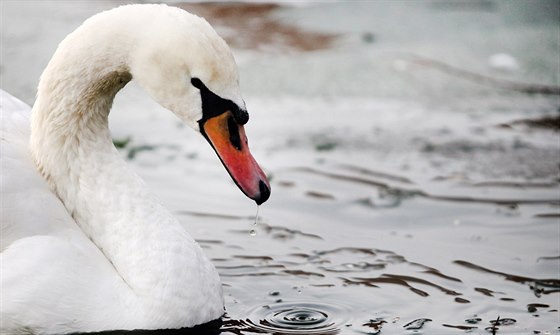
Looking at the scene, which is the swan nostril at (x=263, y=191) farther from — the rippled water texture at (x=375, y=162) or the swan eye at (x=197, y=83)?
the rippled water texture at (x=375, y=162)

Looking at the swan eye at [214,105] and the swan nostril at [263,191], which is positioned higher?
the swan eye at [214,105]

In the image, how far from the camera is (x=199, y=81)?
13.2 feet

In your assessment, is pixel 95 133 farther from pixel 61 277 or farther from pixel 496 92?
pixel 496 92

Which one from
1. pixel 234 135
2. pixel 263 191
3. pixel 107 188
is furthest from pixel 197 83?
pixel 107 188

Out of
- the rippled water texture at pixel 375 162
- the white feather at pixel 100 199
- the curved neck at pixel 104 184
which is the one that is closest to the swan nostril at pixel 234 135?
the white feather at pixel 100 199

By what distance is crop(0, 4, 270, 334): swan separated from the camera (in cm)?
404

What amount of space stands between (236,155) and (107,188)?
747mm

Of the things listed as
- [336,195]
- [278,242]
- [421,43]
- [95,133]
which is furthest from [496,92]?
[95,133]

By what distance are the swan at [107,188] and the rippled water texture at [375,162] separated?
317 mm

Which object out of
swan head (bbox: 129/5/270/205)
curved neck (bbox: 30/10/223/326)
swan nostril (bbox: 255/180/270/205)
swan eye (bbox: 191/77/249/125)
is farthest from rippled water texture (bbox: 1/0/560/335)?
swan eye (bbox: 191/77/249/125)

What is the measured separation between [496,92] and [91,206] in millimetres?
5238

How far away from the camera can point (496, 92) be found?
8.88m

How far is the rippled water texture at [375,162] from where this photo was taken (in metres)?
4.76

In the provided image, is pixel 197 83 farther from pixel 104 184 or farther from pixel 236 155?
pixel 104 184
